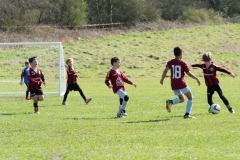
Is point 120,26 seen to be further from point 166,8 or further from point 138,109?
point 138,109

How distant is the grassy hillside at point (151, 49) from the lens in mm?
44469

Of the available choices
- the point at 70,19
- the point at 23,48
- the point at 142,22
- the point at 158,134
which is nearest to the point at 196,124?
the point at 158,134

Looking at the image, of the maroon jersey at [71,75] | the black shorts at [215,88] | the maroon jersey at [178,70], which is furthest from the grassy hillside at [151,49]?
the maroon jersey at [178,70]

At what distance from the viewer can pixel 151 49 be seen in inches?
1987

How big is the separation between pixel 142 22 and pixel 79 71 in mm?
20245

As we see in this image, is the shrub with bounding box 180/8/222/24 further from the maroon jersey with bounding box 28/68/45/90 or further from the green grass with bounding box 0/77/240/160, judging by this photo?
the maroon jersey with bounding box 28/68/45/90

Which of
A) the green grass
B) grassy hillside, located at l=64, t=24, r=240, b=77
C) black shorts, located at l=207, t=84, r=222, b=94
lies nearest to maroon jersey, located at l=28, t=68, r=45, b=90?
the green grass

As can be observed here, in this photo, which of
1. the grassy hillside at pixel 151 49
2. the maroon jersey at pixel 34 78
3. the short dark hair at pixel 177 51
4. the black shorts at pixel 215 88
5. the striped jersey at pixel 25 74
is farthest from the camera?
the grassy hillside at pixel 151 49

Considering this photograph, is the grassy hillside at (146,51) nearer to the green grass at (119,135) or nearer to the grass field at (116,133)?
the grass field at (116,133)

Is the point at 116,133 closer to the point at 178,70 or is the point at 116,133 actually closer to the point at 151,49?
the point at 178,70

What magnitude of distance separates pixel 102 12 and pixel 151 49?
13.0 m

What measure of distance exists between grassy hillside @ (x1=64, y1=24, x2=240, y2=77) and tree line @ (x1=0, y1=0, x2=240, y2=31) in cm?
529

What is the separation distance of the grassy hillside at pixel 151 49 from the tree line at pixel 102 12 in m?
5.29

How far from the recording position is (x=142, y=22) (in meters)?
60.4
